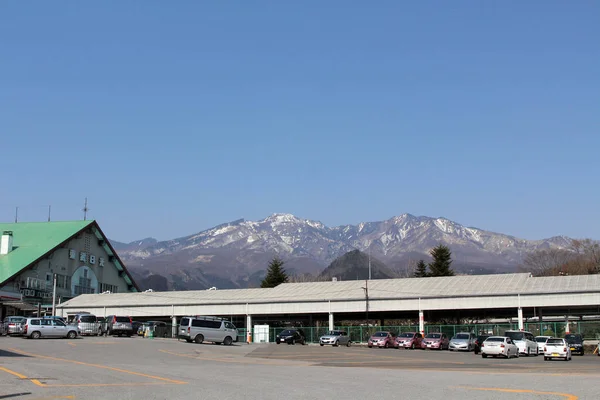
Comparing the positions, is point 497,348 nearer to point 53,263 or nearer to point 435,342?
point 435,342

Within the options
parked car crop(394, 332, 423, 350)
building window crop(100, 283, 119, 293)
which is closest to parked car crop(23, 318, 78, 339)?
parked car crop(394, 332, 423, 350)

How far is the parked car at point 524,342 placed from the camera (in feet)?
152

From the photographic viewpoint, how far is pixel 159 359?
33625mm

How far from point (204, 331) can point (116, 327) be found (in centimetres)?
1144

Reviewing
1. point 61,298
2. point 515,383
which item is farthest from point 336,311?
point 515,383

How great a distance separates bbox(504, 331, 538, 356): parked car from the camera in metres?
46.4

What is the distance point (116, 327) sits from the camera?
6019 centimetres

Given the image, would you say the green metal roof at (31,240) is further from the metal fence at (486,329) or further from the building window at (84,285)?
the metal fence at (486,329)

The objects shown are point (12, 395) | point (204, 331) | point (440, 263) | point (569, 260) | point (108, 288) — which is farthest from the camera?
point (569, 260)

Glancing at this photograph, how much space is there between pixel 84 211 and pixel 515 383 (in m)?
95.4

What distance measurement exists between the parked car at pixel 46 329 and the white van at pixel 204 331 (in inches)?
315

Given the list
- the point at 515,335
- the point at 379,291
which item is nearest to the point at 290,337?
the point at 379,291

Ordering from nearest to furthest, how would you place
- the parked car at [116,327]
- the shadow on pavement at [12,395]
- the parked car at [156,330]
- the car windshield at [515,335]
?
the shadow on pavement at [12,395] < the car windshield at [515,335] < the parked car at [116,327] < the parked car at [156,330]

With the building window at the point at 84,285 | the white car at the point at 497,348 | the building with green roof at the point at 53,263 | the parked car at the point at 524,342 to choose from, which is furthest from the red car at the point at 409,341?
the building window at the point at 84,285
